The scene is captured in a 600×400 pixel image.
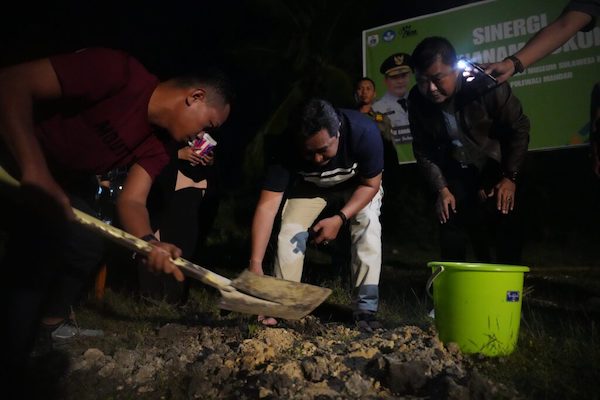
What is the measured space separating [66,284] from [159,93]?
1.22 meters

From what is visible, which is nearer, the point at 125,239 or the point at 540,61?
the point at 125,239

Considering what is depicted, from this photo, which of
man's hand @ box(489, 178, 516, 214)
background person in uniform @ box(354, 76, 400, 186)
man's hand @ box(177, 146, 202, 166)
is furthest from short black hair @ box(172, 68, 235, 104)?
man's hand @ box(489, 178, 516, 214)

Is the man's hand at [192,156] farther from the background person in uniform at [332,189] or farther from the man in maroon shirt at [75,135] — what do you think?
the man in maroon shirt at [75,135]

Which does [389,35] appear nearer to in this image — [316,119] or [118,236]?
[316,119]

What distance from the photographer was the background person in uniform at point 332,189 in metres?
3.24

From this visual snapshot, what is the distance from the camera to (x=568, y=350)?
2572 millimetres

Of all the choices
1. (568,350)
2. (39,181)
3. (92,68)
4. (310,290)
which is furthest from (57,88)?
(568,350)

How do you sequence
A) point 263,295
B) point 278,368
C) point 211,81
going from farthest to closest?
point 263,295
point 211,81
point 278,368

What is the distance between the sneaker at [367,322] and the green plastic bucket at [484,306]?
0.67m

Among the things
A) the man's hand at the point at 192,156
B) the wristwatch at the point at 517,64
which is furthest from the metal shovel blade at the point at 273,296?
the wristwatch at the point at 517,64

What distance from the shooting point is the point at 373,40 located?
6.79 meters

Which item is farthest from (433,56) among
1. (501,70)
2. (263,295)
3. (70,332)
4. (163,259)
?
(70,332)

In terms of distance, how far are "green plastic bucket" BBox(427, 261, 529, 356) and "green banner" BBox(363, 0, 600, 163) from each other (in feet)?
11.6

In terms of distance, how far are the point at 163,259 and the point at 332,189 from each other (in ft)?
5.24
